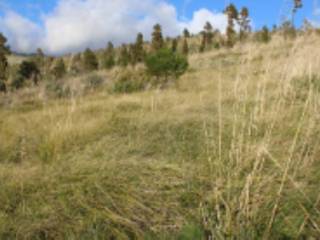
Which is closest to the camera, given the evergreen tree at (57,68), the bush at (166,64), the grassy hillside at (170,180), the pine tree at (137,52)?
the grassy hillside at (170,180)

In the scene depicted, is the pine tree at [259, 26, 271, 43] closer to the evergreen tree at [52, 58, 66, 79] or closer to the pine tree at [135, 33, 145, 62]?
the evergreen tree at [52, 58, 66, 79]

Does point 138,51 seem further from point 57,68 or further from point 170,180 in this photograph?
point 170,180

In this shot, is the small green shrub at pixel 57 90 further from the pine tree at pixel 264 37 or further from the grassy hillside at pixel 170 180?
the grassy hillside at pixel 170 180

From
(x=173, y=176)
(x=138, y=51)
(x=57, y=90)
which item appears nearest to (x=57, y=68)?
(x=173, y=176)

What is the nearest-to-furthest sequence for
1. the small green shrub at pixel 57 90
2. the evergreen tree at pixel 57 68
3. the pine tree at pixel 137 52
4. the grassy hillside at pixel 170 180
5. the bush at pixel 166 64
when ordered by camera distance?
the grassy hillside at pixel 170 180 → the evergreen tree at pixel 57 68 → the bush at pixel 166 64 → the small green shrub at pixel 57 90 → the pine tree at pixel 137 52

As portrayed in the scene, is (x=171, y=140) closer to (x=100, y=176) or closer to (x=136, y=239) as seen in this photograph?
(x=100, y=176)

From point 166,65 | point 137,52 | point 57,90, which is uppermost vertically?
point 137,52

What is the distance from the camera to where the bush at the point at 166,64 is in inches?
306

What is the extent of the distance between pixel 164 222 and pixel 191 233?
0.25 metres

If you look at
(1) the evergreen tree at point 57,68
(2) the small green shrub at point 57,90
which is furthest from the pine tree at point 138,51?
(1) the evergreen tree at point 57,68

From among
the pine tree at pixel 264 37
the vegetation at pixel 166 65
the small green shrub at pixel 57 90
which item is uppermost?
the pine tree at pixel 264 37

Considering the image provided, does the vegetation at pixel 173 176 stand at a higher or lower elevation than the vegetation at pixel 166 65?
lower

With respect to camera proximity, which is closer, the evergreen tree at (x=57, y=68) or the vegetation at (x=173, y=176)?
the vegetation at (x=173, y=176)

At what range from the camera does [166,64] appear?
25.4 ft
